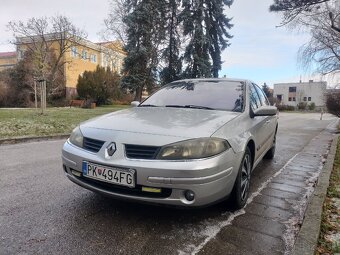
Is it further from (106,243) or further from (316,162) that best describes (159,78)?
(106,243)

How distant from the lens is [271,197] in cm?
376

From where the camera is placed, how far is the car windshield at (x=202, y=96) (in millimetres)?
3701

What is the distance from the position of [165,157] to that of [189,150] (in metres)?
0.22

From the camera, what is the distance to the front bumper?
2414 millimetres

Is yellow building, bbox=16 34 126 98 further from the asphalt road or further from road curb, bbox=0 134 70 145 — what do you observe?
the asphalt road

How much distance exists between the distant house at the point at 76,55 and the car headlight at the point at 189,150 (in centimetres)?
2903

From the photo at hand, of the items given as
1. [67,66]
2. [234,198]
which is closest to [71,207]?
[234,198]

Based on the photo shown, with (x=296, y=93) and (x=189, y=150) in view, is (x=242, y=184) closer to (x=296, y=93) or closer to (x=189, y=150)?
(x=189, y=150)

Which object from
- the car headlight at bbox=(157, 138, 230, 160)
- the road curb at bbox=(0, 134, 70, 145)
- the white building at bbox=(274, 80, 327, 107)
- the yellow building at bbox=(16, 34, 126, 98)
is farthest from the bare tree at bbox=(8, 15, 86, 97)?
the white building at bbox=(274, 80, 327, 107)

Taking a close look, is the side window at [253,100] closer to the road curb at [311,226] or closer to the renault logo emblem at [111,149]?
the road curb at [311,226]

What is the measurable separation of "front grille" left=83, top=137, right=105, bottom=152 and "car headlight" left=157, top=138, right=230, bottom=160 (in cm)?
64

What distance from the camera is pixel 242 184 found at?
3.24 meters

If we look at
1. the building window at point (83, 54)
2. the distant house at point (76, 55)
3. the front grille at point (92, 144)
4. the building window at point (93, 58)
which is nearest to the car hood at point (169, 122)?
the front grille at point (92, 144)

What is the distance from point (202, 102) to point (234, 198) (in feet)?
4.41
